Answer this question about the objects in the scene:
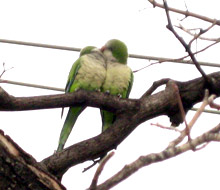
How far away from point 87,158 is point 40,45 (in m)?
2.45

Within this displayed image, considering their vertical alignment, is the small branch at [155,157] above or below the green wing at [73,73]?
below

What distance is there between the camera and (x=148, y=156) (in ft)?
6.08

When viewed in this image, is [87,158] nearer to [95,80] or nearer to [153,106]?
[153,106]

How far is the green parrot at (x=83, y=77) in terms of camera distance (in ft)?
14.4

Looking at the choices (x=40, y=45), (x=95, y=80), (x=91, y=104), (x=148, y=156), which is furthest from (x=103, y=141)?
(x=40, y=45)

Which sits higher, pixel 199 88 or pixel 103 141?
pixel 199 88

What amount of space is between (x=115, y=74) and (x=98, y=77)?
0.20m

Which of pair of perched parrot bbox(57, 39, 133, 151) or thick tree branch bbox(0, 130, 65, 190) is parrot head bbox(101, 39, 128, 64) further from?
thick tree branch bbox(0, 130, 65, 190)

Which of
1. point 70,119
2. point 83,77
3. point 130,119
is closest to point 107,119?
point 70,119

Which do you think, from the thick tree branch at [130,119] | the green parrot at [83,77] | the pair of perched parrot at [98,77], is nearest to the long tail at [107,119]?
the pair of perched parrot at [98,77]

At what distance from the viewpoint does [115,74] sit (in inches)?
183

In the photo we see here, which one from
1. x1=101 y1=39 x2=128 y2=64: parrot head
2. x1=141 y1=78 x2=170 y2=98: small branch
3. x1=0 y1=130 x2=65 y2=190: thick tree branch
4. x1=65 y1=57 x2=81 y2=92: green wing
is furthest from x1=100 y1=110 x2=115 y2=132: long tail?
x1=0 y1=130 x2=65 y2=190: thick tree branch

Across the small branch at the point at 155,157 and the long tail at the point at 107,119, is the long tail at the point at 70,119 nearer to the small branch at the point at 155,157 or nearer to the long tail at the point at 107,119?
the long tail at the point at 107,119

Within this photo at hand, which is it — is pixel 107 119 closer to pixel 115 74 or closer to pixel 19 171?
pixel 115 74
